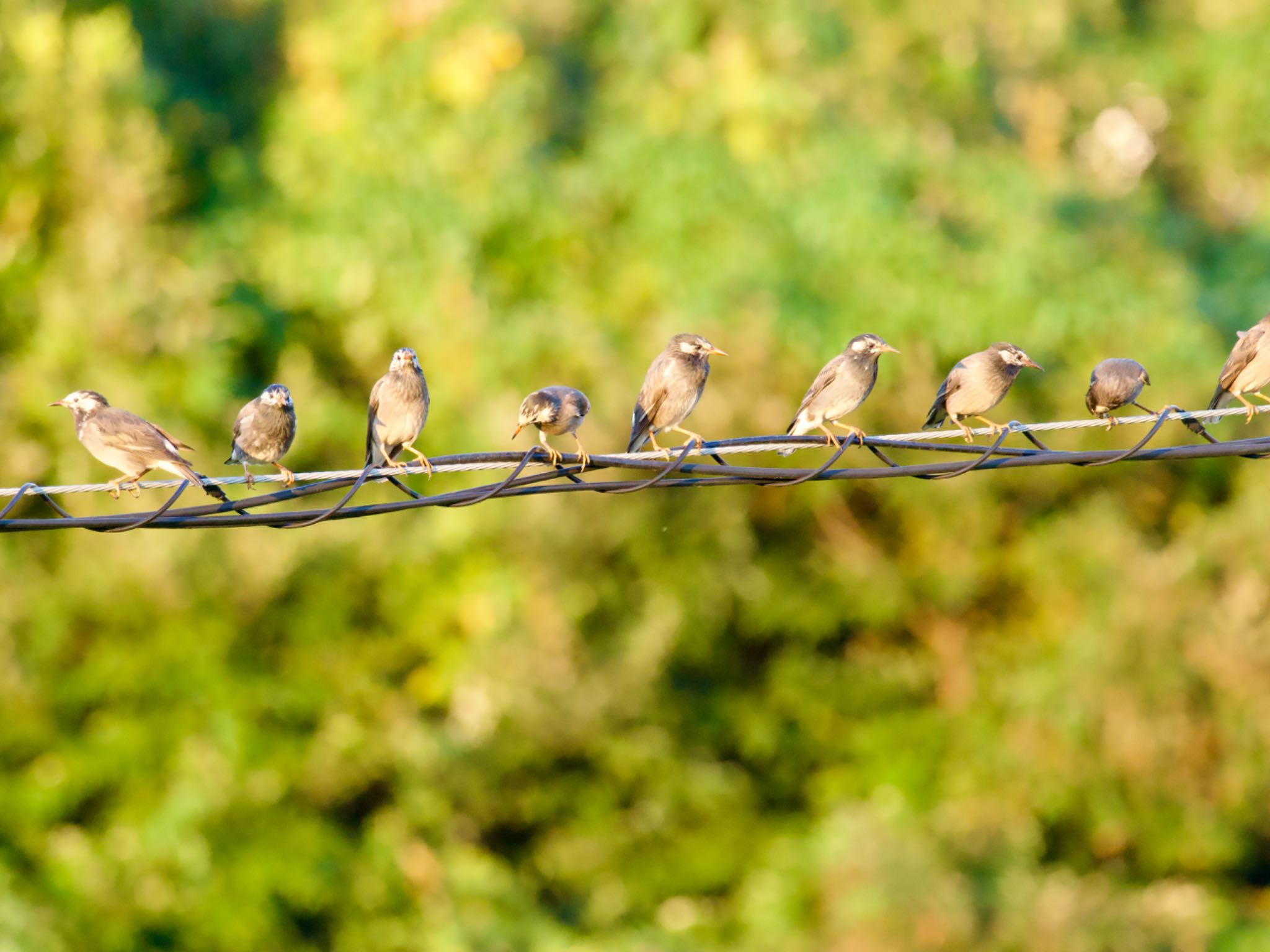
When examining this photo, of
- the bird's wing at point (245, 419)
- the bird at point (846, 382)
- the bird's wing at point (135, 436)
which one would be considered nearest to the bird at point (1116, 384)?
the bird at point (846, 382)

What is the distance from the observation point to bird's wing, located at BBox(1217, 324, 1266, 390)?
8195 millimetres

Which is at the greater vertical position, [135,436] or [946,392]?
[135,436]

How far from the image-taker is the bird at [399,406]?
8539mm

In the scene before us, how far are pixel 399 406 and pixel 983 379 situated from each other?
3.29m

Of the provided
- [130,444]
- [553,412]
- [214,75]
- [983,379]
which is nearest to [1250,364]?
[983,379]

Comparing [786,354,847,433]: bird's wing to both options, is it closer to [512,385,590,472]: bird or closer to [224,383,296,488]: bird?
[512,385,590,472]: bird

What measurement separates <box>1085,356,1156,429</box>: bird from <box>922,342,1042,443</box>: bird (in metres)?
0.47

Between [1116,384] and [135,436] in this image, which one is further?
[135,436]

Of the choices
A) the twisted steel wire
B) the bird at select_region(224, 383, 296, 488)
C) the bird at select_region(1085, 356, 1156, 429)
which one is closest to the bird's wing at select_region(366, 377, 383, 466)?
the bird at select_region(224, 383, 296, 488)

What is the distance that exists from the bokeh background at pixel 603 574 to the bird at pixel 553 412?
8.08m

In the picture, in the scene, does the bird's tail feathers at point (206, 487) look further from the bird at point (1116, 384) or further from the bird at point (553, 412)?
the bird at point (1116, 384)

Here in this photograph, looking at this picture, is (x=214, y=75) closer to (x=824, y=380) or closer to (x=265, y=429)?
(x=265, y=429)

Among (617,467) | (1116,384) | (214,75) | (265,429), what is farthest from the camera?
(214,75)

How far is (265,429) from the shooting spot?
843 centimetres
